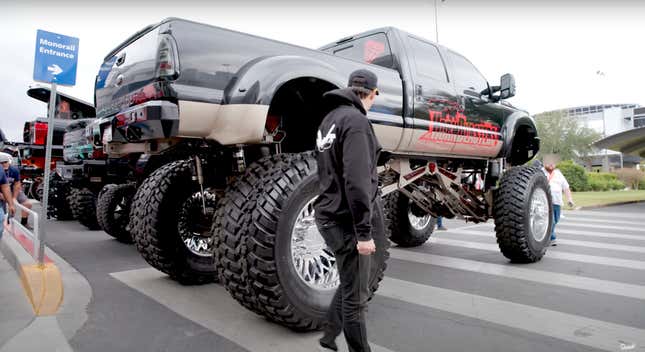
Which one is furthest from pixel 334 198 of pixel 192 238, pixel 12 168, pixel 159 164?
pixel 12 168

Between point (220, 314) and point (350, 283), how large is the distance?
1546mm

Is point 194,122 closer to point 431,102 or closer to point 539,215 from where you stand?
point 431,102

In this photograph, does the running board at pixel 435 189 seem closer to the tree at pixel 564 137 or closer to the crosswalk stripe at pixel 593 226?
the crosswalk stripe at pixel 593 226

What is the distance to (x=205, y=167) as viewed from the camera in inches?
144

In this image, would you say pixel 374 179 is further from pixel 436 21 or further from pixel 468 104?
pixel 436 21

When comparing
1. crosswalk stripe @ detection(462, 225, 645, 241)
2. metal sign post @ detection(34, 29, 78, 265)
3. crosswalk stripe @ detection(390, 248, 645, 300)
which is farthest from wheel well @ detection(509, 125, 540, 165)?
metal sign post @ detection(34, 29, 78, 265)

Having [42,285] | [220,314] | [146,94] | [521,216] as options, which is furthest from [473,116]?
[42,285]

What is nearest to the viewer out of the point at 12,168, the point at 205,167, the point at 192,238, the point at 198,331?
the point at 198,331

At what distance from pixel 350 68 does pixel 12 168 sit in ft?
23.5

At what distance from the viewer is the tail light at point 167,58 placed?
2729 millimetres

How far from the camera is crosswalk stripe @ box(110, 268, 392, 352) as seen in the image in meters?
2.79

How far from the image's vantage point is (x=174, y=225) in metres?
4.00

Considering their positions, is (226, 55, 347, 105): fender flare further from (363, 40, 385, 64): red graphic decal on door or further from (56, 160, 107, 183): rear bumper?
(56, 160, 107, 183): rear bumper

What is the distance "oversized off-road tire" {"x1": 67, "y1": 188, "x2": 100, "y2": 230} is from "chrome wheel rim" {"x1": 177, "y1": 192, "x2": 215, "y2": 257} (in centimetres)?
489
